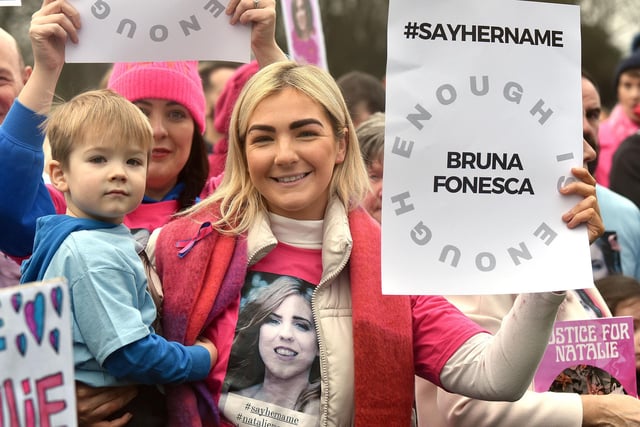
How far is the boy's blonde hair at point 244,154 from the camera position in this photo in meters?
3.55

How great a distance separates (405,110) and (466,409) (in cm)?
111

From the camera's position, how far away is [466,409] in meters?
3.79

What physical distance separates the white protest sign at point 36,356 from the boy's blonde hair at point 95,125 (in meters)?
0.71

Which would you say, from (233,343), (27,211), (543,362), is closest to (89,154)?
(27,211)

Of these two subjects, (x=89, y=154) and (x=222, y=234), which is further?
(x=222, y=234)

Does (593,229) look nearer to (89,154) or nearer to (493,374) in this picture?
(493,374)

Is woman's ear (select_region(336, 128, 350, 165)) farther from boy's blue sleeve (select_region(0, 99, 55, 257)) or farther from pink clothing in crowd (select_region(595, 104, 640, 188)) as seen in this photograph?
pink clothing in crowd (select_region(595, 104, 640, 188))

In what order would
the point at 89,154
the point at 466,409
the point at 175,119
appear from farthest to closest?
the point at 175,119 → the point at 466,409 → the point at 89,154

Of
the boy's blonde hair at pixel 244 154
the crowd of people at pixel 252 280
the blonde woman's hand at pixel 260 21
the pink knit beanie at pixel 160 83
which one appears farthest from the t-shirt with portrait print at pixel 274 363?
the pink knit beanie at pixel 160 83

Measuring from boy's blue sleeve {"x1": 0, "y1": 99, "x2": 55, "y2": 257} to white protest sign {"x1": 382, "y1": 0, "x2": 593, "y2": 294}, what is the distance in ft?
3.61

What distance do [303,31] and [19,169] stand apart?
2908 millimetres

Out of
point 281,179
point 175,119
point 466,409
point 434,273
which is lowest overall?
point 466,409

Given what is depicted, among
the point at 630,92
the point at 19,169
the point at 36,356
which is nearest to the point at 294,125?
the point at 19,169

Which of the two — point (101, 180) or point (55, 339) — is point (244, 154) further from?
point (55, 339)
